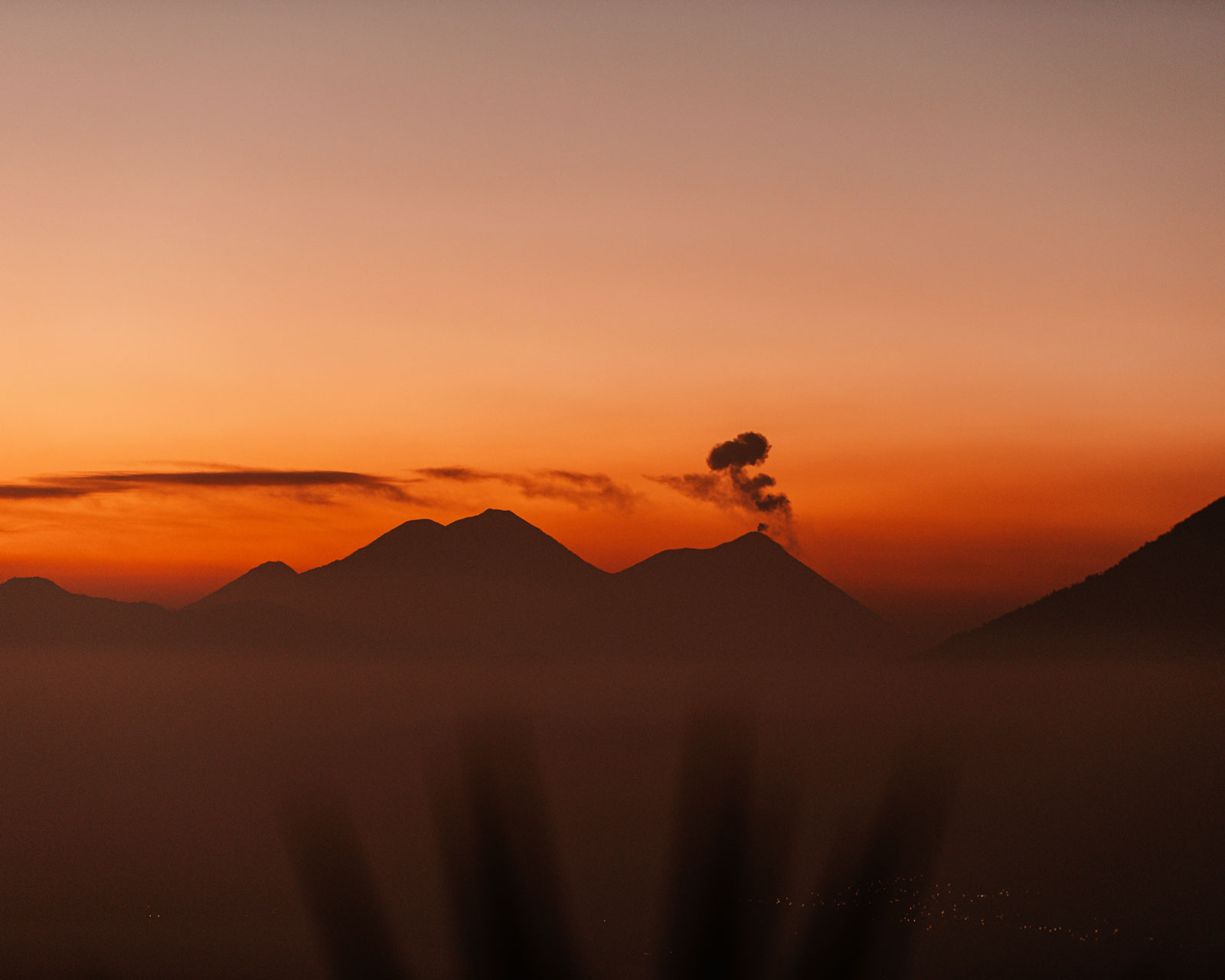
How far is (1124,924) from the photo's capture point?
123 metres

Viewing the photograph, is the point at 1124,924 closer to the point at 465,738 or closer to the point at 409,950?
the point at 409,950

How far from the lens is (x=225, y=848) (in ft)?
626

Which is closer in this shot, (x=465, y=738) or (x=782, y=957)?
(x=465, y=738)

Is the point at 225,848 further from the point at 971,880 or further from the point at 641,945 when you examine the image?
the point at 971,880

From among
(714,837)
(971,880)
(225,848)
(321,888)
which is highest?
(714,837)

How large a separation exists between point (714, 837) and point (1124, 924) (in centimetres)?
14069

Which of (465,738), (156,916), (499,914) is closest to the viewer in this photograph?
(499,914)

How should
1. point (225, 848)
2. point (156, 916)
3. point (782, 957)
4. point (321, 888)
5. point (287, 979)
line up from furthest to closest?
point (225, 848) < point (156, 916) < point (782, 957) < point (287, 979) < point (321, 888)

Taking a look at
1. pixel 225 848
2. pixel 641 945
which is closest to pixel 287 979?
pixel 641 945

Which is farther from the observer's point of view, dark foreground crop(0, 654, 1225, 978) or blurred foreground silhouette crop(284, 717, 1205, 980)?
dark foreground crop(0, 654, 1225, 978)

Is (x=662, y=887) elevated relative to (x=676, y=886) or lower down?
lower down

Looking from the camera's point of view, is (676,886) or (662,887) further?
(662,887)

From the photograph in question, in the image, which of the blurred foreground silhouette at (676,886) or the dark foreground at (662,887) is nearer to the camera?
the blurred foreground silhouette at (676,886)

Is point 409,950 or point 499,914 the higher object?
point 499,914
